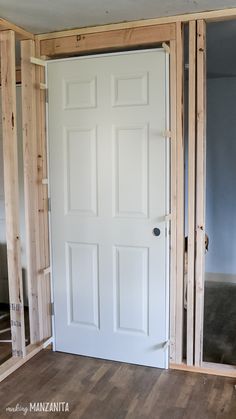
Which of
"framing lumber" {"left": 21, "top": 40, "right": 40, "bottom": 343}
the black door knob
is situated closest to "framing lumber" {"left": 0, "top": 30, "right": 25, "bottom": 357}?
"framing lumber" {"left": 21, "top": 40, "right": 40, "bottom": 343}

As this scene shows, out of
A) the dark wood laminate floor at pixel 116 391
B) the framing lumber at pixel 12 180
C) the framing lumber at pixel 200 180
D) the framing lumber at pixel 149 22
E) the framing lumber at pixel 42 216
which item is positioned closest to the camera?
the dark wood laminate floor at pixel 116 391

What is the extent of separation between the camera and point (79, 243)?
3090mm

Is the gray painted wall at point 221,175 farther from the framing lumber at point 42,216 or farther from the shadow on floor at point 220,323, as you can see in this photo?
the framing lumber at point 42,216

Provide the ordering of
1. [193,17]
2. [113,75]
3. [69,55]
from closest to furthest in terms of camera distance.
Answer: [193,17] → [113,75] → [69,55]

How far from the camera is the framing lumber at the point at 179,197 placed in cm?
273

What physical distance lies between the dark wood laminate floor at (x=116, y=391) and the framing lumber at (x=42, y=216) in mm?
353

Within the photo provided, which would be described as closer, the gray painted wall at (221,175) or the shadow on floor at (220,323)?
the shadow on floor at (220,323)

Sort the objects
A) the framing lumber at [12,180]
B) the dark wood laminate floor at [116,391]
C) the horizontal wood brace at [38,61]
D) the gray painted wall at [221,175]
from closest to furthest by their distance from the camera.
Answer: the dark wood laminate floor at [116,391] < the framing lumber at [12,180] < the horizontal wood brace at [38,61] < the gray painted wall at [221,175]

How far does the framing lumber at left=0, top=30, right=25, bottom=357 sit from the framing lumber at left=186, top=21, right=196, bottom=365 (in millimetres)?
1180

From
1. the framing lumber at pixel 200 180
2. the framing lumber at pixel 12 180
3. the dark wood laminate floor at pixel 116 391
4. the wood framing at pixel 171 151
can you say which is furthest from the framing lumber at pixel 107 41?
the dark wood laminate floor at pixel 116 391

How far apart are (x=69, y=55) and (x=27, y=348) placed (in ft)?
7.23

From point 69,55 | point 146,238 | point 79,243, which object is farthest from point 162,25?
point 79,243

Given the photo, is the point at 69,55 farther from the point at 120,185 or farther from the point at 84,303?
the point at 84,303

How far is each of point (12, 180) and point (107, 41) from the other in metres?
1.16
